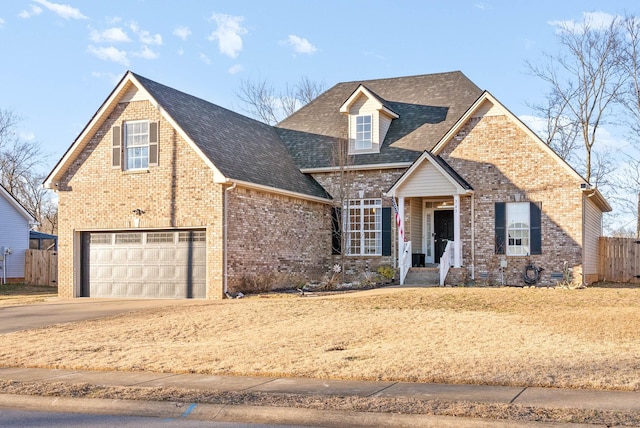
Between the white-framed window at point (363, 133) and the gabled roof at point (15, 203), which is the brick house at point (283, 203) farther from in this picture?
the gabled roof at point (15, 203)

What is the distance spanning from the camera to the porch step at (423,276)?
24.6 m

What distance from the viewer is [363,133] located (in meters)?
28.2

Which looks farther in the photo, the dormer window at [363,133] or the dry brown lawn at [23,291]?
the dormer window at [363,133]

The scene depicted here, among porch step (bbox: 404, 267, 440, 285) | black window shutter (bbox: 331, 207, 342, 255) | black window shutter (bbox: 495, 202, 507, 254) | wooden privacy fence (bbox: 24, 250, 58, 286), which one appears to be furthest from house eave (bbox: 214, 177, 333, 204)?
wooden privacy fence (bbox: 24, 250, 58, 286)

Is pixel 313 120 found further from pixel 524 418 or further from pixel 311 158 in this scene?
pixel 524 418

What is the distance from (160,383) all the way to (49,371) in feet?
7.55

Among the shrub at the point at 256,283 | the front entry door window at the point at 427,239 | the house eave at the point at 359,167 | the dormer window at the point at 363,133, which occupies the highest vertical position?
the dormer window at the point at 363,133

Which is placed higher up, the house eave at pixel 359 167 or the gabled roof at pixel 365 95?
the gabled roof at pixel 365 95

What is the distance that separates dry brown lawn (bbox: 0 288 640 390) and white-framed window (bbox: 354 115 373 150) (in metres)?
9.84

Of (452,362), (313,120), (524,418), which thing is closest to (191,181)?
(313,120)

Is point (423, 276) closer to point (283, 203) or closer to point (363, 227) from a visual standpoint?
point (363, 227)

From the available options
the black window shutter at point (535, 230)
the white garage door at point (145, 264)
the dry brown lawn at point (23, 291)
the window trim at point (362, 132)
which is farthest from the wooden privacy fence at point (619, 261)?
the dry brown lawn at point (23, 291)

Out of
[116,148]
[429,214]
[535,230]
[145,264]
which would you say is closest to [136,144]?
[116,148]

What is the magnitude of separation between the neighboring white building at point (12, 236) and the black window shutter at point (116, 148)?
14365 millimetres
